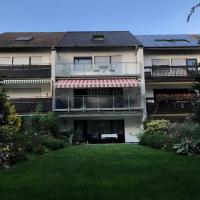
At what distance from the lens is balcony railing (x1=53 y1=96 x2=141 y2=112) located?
105ft

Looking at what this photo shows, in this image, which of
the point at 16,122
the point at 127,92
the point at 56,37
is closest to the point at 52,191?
the point at 16,122

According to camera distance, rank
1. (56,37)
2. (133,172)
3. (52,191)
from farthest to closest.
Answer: (56,37)
(133,172)
(52,191)

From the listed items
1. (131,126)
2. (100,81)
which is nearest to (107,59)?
(100,81)

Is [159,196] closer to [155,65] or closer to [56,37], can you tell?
[155,65]

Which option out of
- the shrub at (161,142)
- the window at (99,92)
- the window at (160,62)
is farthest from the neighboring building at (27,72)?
the shrub at (161,142)

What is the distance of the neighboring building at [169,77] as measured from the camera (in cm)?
3253

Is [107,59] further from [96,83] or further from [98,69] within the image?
[96,83]

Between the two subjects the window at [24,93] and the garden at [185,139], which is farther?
the window at [24,93]

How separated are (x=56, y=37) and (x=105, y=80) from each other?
29.1 ft

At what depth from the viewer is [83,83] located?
1266 inches

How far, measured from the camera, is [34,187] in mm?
8133

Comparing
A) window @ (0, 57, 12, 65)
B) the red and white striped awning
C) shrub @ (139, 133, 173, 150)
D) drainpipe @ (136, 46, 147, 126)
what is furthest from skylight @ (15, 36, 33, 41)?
shrub @ (139, 133, 173, 150)

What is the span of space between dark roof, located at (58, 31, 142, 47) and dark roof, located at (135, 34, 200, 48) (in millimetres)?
1385

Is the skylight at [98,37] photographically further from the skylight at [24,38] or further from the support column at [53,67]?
the skylight at [24,38]
